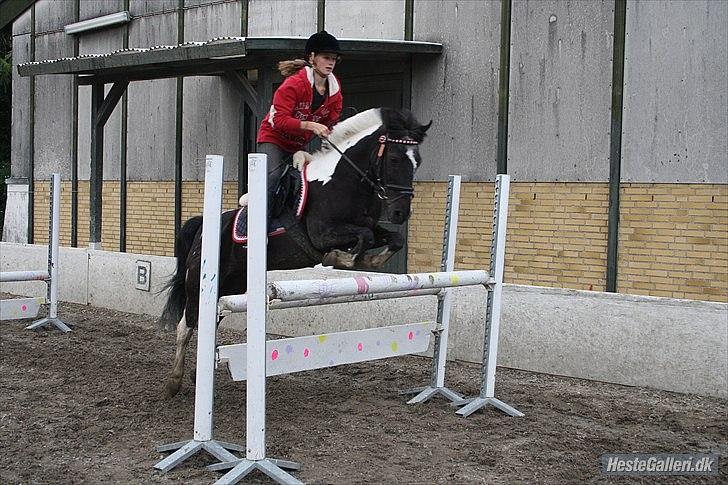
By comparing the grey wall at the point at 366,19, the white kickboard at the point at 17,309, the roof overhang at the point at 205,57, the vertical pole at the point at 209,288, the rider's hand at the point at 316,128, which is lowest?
the white kickboard at the point at 17,309

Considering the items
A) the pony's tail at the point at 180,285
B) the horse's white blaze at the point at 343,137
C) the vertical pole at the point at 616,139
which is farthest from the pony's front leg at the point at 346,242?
the vertical pole at the point at 616,139

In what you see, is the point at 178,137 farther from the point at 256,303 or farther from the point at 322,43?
the point at 256,303

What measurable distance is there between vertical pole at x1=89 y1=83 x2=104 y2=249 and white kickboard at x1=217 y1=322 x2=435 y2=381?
7.54 metres

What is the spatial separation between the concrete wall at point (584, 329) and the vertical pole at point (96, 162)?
12.3 feet

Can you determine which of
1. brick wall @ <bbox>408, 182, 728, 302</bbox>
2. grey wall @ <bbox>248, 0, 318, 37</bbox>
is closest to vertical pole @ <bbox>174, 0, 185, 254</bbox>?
grey wall @ <bbox>248, 0, 318, 37</bbox>

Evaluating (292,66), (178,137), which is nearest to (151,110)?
(178,137)

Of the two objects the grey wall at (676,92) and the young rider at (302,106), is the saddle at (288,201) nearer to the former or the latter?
the young rider at (302,106)

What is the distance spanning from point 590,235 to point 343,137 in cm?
325

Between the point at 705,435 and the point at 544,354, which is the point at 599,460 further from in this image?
the point at 544,354

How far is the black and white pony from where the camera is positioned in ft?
18.8

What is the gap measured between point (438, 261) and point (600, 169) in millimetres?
2162

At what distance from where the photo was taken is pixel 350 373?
26.2 feet

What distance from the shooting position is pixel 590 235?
827cm

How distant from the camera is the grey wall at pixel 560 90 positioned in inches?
324
